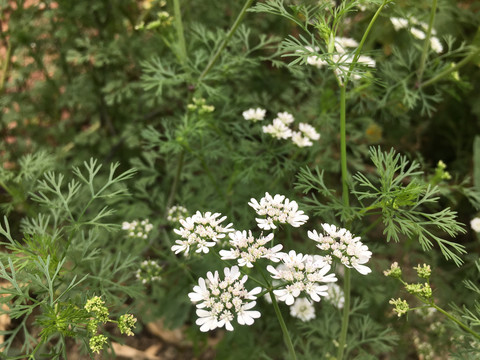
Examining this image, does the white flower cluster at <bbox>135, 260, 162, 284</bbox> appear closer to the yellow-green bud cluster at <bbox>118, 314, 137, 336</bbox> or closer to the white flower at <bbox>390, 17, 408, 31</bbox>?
the yellow-green bud cluster at <bbox>118, 314, 137, 336</bbox>

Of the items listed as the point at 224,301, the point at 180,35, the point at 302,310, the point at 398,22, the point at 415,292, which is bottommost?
the point at 302,310

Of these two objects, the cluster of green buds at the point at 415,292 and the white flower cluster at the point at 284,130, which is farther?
the white flower cluster at the point at 284,130

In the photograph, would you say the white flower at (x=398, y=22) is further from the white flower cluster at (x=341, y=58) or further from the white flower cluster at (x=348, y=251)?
the white flower cluster at (x=348, y=251)

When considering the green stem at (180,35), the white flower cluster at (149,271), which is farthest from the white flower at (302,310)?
the green stem at (180,35)

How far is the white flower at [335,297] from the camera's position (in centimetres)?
227

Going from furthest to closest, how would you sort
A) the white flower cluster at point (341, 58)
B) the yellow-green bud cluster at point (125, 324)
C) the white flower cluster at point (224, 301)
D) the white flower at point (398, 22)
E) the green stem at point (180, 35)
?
the white flower at point (398, 22)
the green stem at point (180, 35)
the white flower cluster at point (341, 58)
the yellow-green bud cluster at point (125, 324)
the white flower cluster at point (224, 301)

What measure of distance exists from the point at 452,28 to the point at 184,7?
71.0 inches

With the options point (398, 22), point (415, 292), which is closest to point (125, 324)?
point (415, 292)

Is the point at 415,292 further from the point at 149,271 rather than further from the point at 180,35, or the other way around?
the point at 180,35

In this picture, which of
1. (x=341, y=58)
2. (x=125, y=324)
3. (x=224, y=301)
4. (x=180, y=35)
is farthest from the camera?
(x=180, y=35)

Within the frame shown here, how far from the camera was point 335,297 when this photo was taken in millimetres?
2254

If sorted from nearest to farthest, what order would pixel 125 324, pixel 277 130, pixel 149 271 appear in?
pixel 125 324 → pixel 149 271 → pixel 277 130

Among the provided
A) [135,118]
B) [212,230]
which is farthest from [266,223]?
[135,118]

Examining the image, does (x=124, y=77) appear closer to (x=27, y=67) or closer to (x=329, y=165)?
(x=27, y=67)
